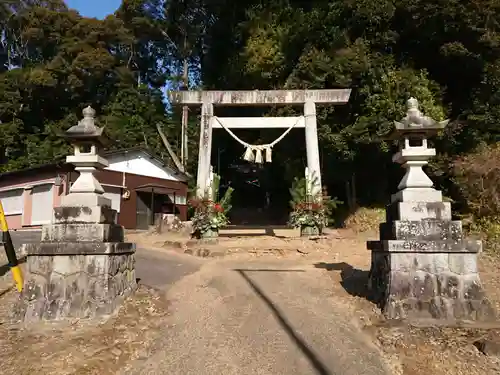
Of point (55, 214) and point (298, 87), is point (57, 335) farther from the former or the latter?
point (298, 87)

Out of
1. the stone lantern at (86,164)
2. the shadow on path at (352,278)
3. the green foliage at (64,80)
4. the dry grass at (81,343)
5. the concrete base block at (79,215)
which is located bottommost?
the dry grass at (81,343)

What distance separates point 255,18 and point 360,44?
22.1 ft

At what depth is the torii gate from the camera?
44.5ft

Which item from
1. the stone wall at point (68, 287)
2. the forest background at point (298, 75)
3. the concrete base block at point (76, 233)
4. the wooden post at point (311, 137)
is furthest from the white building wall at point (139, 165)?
the stone wall at point (68, 287)

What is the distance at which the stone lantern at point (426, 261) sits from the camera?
5285mm

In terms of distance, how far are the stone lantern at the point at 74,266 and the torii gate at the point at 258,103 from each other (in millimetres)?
7709

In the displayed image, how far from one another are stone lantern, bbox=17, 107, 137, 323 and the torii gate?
7709 mm

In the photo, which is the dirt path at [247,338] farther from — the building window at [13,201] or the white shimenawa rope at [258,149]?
the building window at [13,201]

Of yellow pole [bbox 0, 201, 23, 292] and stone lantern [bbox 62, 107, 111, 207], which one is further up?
stone lantern [bbox 62, 107, 111, 207]

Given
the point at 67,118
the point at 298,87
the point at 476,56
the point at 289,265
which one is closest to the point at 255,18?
the point at 298,87

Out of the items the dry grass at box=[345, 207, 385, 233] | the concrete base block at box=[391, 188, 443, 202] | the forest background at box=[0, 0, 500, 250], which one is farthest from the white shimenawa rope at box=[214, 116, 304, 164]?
the concrete base block at box=[391, 188, 443, 202]

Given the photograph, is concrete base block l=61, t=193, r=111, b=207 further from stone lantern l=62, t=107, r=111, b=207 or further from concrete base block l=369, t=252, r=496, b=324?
concrete base block l=369, t=252, r=496, b=324

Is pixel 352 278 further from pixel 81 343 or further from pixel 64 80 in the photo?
pixel 64 80

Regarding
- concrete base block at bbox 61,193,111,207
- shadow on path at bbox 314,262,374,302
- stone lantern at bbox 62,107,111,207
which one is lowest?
shadow on path at bbox 314,262,374,302
